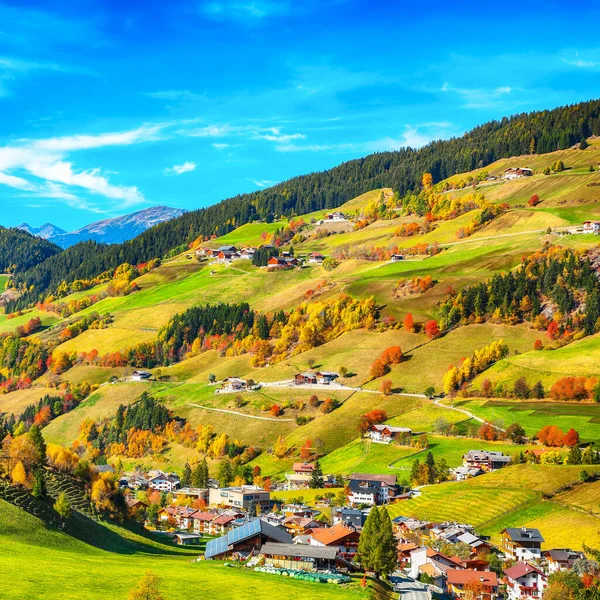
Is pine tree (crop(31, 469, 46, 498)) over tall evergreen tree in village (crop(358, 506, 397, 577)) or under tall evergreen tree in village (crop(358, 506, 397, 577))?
over

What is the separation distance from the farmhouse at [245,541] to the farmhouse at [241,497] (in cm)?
5160

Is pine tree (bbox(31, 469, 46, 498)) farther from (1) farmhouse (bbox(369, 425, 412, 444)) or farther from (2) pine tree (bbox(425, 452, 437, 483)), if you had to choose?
(1) farmhouse (bbox(369, 425, 412, 444))

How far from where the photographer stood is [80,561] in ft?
214

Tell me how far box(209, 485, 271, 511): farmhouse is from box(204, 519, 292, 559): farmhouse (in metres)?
51.6

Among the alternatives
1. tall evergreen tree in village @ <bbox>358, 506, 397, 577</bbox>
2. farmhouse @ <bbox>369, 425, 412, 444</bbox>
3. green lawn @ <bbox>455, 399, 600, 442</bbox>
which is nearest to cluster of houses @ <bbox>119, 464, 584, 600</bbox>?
tall evergreen tree in village @ <bbox>358, 506, 397, 577</bbox>

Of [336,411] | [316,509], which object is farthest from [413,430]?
[316,509]

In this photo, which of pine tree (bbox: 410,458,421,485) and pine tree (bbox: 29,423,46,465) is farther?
pine tree (bbox: 410,458,421,485)

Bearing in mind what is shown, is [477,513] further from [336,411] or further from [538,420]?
[336,411]

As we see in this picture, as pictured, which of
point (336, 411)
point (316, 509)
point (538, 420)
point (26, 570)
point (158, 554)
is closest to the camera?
point (26, 570)

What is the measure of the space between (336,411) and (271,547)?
105m

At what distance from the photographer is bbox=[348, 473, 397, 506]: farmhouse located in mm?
131000

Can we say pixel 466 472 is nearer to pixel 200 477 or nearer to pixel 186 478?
pixel 200 477

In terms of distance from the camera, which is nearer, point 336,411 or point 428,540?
point 428,540

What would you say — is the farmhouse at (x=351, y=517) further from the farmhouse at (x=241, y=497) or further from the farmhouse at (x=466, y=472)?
the farmhouse at (x=466, y=472)
